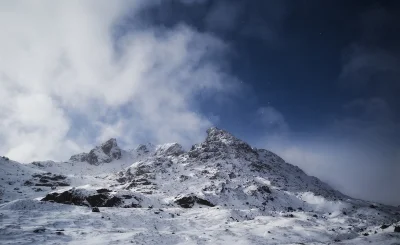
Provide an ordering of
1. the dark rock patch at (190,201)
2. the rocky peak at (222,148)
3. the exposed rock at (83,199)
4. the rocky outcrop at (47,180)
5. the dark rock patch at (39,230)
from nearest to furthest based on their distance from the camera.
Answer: the dark rock patch at (39,230), the exposed rock at (83,199), the dark rock patch at (190,201), the rocky outcrop at (47,180), the rocky peak at (222,148)

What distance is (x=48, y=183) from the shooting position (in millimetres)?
96750

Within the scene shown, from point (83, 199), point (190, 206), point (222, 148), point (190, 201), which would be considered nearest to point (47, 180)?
point (83, 199)

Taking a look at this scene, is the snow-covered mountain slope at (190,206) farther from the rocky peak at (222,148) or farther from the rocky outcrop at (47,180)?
the rocky peak at (222,148)

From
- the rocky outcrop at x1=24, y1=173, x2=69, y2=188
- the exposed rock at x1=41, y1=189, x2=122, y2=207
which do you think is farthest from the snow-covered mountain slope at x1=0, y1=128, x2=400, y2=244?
the rocky outcrop at x1=24, y1=173, x2=69, y2=188

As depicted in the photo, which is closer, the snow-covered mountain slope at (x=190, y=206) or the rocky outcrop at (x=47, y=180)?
the snow-covered mountain slope at (x=190, y=206)

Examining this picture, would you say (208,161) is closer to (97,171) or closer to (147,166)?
(147,166)

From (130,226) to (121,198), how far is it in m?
30.6

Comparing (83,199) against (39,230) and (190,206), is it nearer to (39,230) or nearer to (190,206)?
(190,206)

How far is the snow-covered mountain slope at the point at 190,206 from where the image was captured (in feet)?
75.7

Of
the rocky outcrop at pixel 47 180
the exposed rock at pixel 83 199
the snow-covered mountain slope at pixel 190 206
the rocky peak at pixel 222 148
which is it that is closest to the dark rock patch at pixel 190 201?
the snow-covered mountain slope at pixel 190 206

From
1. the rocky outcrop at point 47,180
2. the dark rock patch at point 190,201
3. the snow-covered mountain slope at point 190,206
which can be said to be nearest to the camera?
the snow-covered mountain slope at point 190,206

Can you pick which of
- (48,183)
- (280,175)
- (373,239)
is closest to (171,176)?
(48,183)

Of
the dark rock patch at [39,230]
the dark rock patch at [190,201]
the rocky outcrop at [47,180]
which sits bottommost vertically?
the dark rock patch at [39,230]

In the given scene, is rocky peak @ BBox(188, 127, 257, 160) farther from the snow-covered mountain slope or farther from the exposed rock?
the exposed rock
